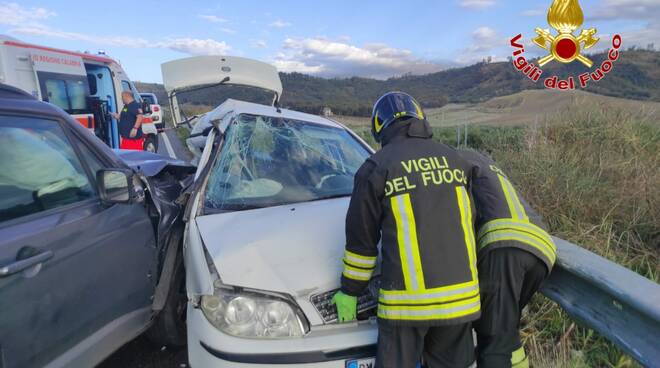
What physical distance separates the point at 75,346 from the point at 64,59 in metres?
9.07

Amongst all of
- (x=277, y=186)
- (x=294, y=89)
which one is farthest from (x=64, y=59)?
(x=294, y=89)

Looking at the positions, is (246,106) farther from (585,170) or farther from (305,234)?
(585,170)

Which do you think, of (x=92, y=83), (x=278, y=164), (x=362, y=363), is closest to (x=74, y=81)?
(x=92, y=83)

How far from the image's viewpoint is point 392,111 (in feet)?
6.92

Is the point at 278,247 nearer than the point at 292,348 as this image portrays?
No

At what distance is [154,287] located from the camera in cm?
257

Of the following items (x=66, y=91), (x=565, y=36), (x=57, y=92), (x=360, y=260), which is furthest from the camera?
(x=66, y=91)

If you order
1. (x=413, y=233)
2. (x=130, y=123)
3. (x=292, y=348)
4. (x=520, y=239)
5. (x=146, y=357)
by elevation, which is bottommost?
(x=146, y=357)

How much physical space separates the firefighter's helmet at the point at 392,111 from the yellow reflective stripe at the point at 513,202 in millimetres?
508

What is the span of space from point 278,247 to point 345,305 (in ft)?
1.49

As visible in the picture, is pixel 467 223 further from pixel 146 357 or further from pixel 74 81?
pixel 74 81

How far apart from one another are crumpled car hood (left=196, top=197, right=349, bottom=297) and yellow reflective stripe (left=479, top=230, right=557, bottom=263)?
72cm

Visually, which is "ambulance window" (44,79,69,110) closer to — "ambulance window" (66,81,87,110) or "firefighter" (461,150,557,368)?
"ambulance window" (66,81,87,110)

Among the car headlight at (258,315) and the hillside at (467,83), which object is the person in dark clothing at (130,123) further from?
Answer: the hillside at (467,83)
